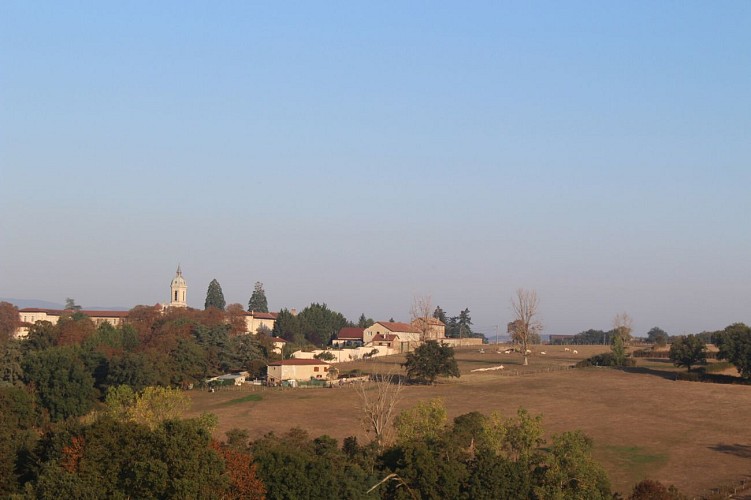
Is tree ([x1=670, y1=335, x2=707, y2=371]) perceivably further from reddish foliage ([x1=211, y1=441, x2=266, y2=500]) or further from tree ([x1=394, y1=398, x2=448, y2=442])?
reddish foliage ([x1=211, y1=441, x2=266, y2=500])

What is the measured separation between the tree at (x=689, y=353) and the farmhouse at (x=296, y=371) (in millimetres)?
38599

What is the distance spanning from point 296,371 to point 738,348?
1819 inches

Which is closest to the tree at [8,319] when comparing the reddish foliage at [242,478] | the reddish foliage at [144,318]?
the reddish foliage at [144,318]

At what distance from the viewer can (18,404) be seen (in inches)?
2461

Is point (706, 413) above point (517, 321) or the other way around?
the other way around

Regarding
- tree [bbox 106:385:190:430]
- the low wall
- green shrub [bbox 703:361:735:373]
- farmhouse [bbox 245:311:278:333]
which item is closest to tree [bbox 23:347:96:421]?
tree [bbox 106:385:190:430]

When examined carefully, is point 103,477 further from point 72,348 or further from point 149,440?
point 72,348

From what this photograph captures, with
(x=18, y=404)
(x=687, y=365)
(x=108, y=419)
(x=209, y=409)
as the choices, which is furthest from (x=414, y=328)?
(x=108, y=419)

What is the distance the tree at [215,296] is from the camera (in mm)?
180000

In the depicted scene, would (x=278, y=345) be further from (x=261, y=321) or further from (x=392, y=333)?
(x=261, y=321)

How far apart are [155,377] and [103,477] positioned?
1877 inches

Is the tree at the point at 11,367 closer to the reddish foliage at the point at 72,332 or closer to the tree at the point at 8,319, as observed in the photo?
the reddish foliage at the point at 72,332

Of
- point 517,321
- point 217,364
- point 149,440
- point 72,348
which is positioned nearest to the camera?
point 149,440

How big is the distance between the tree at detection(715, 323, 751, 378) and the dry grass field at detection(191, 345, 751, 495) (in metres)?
3.58
